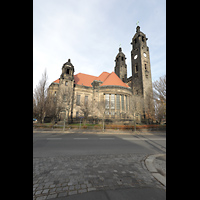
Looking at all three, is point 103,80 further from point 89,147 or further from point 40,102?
point 89,147

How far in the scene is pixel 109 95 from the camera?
28875 mm

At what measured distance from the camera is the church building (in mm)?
23359

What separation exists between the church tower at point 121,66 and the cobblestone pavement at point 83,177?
4008cm

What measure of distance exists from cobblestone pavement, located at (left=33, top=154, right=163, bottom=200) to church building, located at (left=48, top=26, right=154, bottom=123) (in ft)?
51.6

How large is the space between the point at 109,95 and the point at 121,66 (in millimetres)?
20336

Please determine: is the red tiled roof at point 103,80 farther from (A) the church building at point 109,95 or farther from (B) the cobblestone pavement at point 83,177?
(B) the cobblestone pavement at point 83,177

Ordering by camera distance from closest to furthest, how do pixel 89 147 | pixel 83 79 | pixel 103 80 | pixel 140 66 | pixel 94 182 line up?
pixel 94 182 → pixel 89 147 → pixel 140 66 → pixel 83 79 → pixel 103 80

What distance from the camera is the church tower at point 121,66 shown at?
4259 centimetres

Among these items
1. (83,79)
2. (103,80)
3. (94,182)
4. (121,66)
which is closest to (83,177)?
(94,182)
